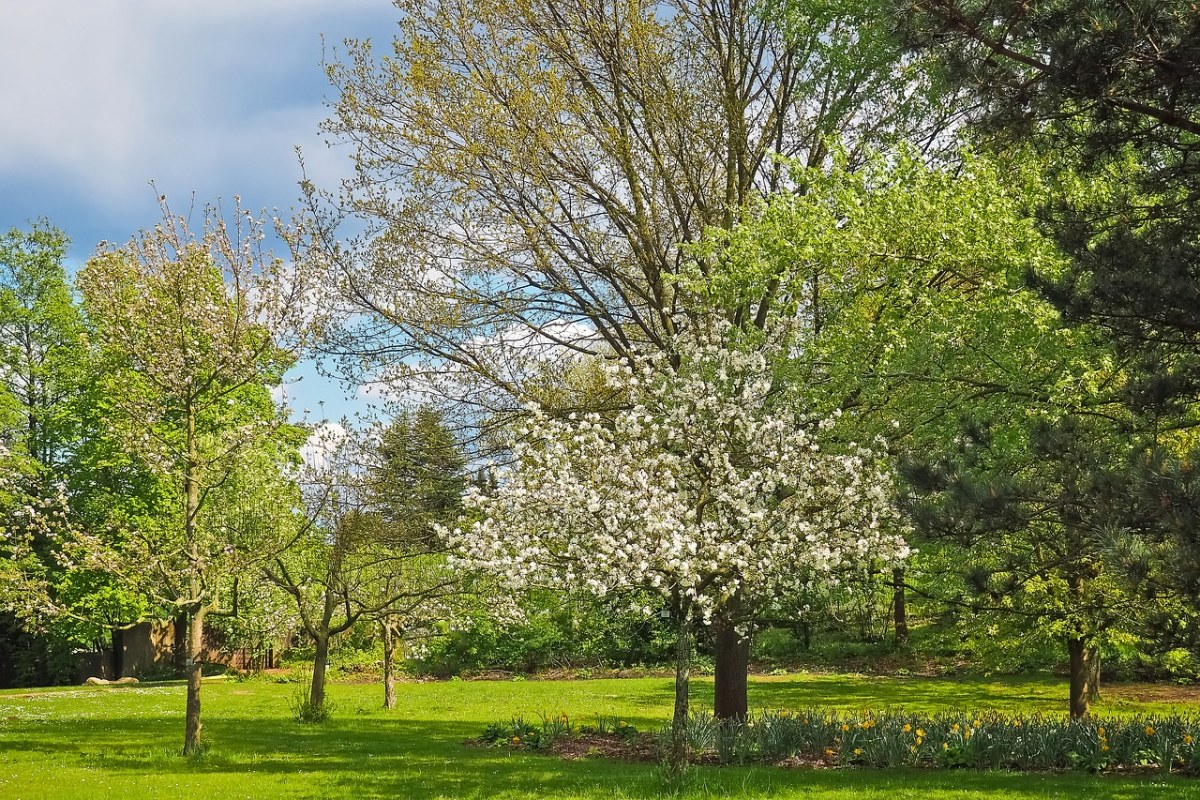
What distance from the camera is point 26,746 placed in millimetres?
13578

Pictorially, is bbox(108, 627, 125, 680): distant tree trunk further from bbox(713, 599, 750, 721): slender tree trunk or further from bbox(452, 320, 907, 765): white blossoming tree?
bbox(452, 320, 907, 765): white blossoming tree

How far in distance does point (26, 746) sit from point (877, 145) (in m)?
15.4

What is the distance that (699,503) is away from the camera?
1045 centimetres

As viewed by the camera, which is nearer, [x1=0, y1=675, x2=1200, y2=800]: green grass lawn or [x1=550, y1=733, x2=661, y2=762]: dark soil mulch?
[x1=0, y1=675, x2=1200, y2=800]: green grass lawn

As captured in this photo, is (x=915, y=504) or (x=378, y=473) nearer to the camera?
(x=915, y=504)

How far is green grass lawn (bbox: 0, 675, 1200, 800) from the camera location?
9.73 meters

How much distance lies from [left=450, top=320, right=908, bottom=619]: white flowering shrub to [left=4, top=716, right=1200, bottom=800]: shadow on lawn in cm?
203

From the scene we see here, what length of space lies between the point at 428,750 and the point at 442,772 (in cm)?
224

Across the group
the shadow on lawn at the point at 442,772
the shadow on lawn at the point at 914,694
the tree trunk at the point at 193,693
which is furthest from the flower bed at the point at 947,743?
the shadow on lawn at the point at 914,694

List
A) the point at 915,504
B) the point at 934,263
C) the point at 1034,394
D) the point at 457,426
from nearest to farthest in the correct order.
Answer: the point at 915,504 → the point at 1034,394 → the point at 934,263 → the point at 457,426

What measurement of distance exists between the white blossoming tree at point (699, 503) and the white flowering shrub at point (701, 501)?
0.02 metres

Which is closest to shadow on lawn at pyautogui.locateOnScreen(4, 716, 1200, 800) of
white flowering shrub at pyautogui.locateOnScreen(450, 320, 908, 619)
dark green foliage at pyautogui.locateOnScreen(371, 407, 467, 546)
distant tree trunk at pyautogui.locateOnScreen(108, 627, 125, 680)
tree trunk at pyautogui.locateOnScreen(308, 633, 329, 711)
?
tree trunk at pyautogui.locateOnScreen(308, 633, 329, 711)

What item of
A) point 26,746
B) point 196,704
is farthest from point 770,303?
point 26,746

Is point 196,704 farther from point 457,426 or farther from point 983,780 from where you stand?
point 983,780
